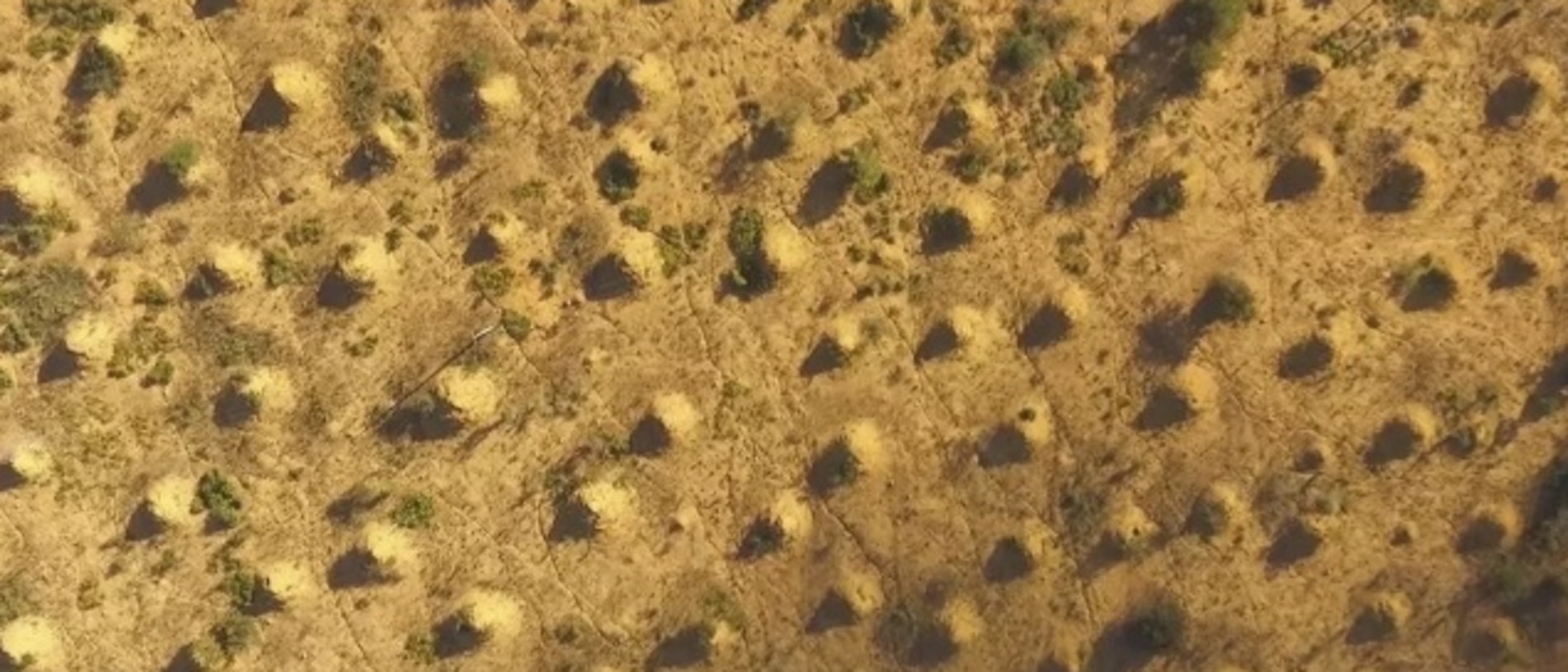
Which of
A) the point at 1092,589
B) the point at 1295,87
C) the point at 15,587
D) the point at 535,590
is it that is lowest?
the point at 15,587

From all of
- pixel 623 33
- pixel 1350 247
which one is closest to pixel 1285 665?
pixel 1350 247

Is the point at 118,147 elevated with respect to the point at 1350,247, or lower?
lower

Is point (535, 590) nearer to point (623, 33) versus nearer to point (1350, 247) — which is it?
point (623, 33)

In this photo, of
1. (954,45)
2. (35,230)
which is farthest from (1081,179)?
(35,230)

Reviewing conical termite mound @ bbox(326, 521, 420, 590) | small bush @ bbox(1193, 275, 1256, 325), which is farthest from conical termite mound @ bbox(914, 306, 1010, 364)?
conical termite mound @ bbox(326, 521, 420, 590)

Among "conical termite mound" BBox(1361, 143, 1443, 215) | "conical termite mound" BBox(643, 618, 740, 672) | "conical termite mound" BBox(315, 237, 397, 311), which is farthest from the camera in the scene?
"conical termite mound" BBox(643, 618, 740, 672)

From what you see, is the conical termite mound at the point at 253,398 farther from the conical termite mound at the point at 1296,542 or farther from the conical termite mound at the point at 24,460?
the conical termite mound at the point at 1296,542

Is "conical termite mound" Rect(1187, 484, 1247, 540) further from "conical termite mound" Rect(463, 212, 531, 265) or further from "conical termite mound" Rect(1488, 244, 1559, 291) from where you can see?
"conical termite mound" Rect(463, 212, 531, 265)
